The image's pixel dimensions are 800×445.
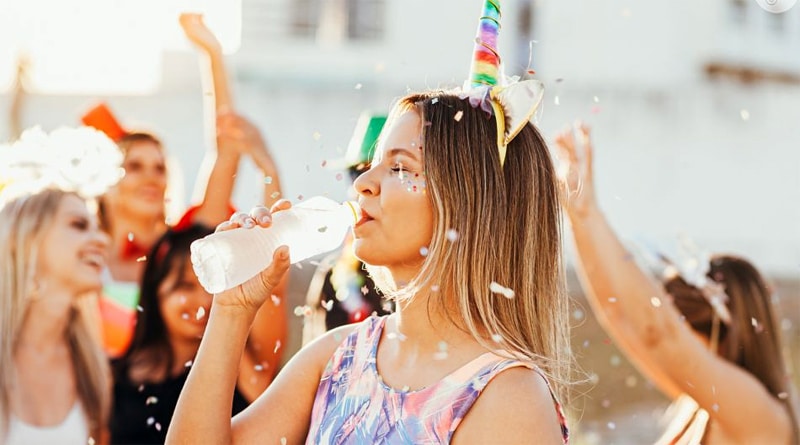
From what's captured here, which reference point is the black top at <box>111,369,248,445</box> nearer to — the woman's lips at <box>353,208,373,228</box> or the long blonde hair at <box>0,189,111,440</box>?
the long blonde hair at <box>0,189,111,440</box>

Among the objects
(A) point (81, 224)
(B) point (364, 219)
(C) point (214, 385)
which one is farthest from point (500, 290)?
(A) point (81, 224)

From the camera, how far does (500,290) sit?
203 centimetres

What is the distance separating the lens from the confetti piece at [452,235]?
2010 mm

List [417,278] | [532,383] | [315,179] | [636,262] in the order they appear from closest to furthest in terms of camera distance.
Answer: [532,383]
[417,278]
[636,262]
[315,179]

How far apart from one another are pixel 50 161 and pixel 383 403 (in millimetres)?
2305

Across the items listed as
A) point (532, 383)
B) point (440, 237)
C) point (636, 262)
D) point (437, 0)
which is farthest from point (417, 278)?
point (437, 0)

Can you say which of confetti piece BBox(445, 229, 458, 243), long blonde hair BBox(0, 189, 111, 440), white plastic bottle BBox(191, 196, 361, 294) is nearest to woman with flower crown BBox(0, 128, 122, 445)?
long blonde hair BBox(0, 189, 111, 440)

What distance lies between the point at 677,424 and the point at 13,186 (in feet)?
7.78

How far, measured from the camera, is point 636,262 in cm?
324

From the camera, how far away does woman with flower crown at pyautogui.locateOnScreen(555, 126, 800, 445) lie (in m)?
3.12

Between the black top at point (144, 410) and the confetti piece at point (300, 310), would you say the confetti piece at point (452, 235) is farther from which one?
the black top at point (144, 410)

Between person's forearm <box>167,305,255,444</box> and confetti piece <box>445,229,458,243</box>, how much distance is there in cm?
40

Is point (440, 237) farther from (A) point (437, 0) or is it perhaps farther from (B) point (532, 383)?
(A) point (437, 0)

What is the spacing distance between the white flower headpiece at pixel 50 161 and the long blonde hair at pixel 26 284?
0.14 ft
